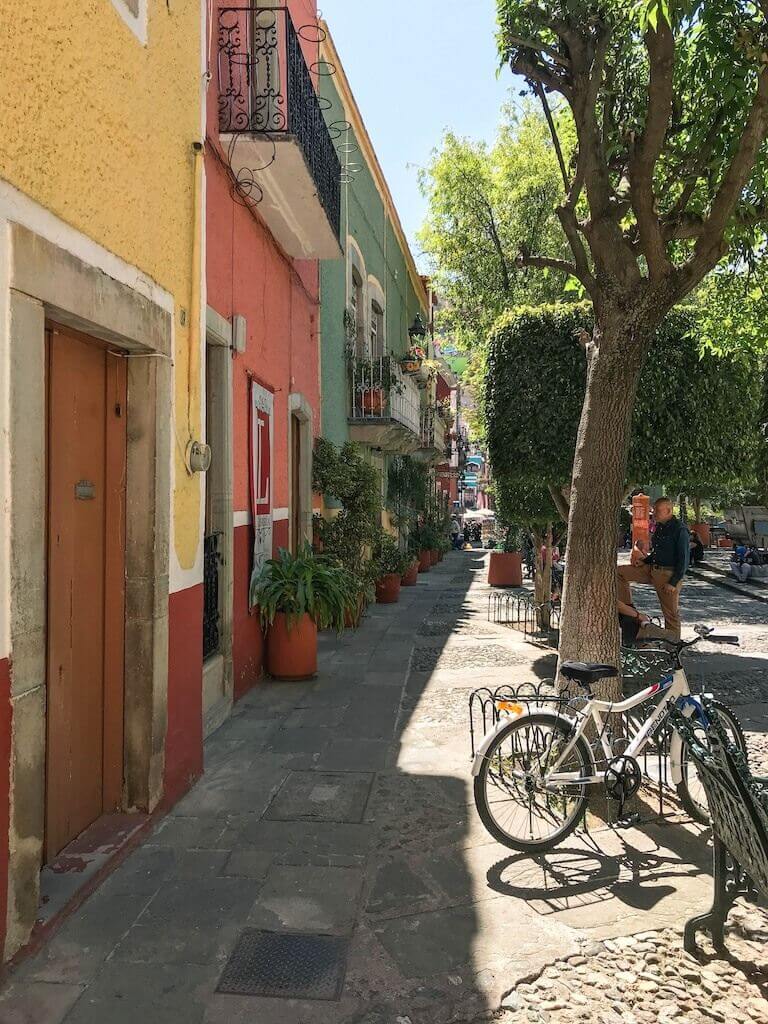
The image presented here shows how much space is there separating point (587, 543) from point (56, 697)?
10.2ft

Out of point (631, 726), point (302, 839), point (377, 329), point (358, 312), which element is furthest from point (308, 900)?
point (377, 329)

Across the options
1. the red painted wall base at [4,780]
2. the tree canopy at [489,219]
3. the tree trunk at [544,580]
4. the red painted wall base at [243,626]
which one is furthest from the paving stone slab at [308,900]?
the tree canopy at [489,219]

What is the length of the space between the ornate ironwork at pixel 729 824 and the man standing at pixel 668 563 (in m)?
4.66

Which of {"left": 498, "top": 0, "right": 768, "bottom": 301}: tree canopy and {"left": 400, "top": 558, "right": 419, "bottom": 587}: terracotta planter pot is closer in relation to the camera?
{"left": 498, "top": 0, "right": 768, "bottom": 301}: tree canopy

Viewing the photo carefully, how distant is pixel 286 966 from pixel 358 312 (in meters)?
12.1

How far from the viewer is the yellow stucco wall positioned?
2.96m

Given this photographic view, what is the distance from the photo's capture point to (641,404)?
7.75 meters

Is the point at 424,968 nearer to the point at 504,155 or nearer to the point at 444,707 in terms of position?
the point at 444,707

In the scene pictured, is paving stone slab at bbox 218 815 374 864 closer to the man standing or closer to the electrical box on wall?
the electrical box on wall

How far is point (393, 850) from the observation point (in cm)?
397

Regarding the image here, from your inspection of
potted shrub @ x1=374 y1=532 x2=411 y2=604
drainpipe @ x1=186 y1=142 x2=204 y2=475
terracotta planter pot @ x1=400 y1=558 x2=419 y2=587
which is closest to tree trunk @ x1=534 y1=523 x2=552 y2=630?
potted shrub @ x1=374 y1=532 x2=411 y2=604

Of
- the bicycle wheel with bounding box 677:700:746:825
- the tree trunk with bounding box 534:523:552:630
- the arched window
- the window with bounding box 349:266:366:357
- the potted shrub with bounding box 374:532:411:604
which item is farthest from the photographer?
the arched window

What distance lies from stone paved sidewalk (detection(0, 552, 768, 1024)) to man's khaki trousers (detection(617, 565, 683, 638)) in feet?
6.59

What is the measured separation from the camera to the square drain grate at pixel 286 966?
282 cm
